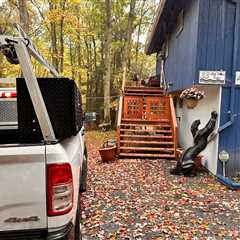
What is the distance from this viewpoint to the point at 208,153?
29.3 feet

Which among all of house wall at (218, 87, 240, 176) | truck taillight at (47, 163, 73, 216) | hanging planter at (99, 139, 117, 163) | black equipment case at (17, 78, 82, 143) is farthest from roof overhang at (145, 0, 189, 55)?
truck taillight at (47, 163, 73, 216)

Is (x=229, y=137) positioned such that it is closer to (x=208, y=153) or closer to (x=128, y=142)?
(x=208, y=153)

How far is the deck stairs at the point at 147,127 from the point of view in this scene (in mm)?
10711

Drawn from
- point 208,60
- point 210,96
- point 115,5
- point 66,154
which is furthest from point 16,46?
point 115,5

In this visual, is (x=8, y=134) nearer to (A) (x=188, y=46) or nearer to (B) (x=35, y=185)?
(B) (x=35, y=185)

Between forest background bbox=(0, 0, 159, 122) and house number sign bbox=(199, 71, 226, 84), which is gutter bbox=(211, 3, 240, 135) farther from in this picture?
forest background bbox=(0, 0, 159, 122)

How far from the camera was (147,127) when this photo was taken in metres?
11.7

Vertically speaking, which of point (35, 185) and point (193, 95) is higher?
point (193, 95)

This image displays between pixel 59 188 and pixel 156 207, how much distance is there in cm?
370

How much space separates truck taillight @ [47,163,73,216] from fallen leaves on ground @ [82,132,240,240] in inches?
89.6

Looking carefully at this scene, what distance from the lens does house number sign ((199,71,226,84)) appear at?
25.9 ft

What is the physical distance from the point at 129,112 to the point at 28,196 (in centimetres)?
1018

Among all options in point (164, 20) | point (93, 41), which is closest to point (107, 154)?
point (164, 20)

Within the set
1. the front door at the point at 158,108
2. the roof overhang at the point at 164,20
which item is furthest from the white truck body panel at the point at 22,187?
the front door at the point at 158,108
